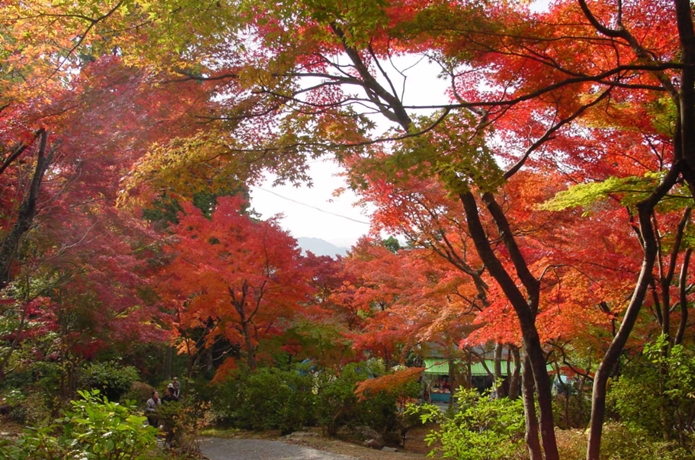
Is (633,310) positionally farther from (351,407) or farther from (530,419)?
(351,407)

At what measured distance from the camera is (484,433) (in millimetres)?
6266

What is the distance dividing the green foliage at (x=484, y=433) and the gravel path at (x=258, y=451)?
3.06 meters

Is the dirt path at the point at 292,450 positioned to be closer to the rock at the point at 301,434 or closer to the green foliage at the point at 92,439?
the rock at the point at 301,434

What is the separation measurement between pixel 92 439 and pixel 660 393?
6.31 metres

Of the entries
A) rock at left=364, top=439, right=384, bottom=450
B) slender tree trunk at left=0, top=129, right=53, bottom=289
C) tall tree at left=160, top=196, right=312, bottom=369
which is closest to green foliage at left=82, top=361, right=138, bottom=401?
tall tree at left=160, top=196, right=312, bottom=369

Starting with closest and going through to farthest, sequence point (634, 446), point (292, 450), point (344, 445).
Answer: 1. point (634, 446)
2. point (292, 450)
3. point (344, 445)

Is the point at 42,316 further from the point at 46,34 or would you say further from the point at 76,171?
the point at 46,34

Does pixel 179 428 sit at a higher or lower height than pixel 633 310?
lower

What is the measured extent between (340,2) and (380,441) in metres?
9.52

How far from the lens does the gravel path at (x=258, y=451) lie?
29.6ft

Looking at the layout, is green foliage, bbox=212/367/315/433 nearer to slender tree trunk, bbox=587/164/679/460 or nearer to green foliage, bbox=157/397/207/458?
green foliage, bbox=157/397/207/458

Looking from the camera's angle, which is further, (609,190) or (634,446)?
(634,446)

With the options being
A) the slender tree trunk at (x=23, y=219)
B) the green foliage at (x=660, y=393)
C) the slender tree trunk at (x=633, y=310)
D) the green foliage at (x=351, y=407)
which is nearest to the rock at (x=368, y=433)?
the green foliage at (x=351, y=407)

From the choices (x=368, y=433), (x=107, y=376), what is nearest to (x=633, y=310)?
(x=368, y=433)
